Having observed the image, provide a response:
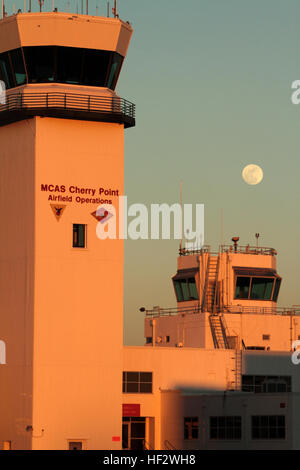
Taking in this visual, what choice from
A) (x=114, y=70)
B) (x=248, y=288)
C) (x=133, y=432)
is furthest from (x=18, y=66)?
(x=248, y=288)

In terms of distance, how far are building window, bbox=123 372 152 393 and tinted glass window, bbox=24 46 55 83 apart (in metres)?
A: 22.5

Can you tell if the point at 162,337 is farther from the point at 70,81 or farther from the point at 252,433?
the point at 70,81

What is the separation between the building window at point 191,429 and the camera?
8975cm

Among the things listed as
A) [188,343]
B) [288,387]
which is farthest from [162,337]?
[288,387]

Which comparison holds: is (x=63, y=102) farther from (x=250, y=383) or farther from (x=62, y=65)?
(x=250, y=383)

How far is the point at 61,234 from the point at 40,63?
1050cm

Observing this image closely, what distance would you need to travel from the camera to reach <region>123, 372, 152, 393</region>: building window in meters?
91.9

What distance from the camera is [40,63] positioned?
3189 inches

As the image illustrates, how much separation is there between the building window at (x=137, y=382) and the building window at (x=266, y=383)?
813 cm

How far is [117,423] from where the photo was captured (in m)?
80.9

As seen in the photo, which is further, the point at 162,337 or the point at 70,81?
the point at 162,337
